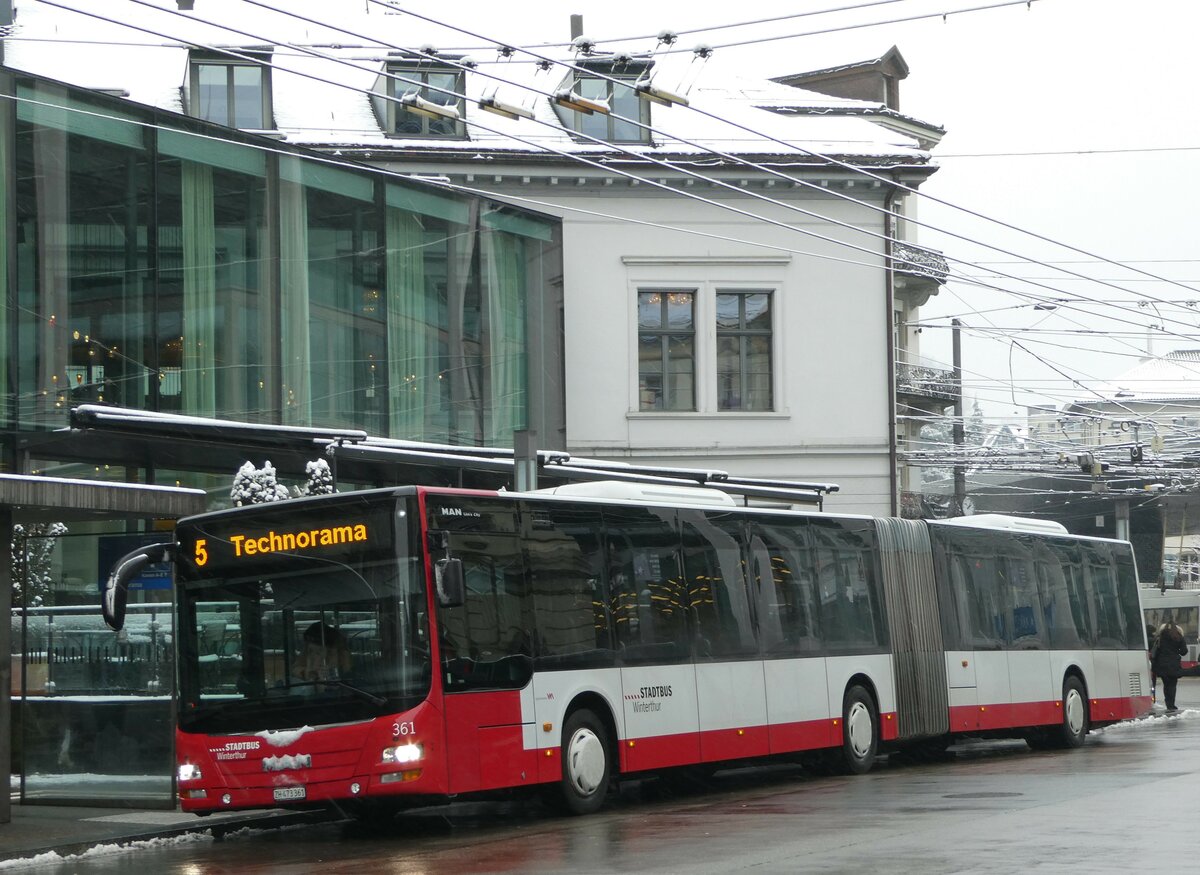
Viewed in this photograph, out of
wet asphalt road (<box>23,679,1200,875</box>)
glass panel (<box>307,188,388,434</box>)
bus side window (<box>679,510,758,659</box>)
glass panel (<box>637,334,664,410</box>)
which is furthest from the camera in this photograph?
glass panel (<box>637,334,664,410</box>)

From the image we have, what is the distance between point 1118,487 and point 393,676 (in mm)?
56293

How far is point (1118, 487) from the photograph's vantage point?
216 feet

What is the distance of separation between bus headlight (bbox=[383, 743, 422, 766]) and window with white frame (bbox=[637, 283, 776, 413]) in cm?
1924

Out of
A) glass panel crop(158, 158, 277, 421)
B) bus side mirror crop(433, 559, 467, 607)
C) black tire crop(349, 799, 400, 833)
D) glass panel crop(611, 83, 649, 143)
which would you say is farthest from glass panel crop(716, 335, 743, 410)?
bus side mirror crop(433, 559, 467, 607)

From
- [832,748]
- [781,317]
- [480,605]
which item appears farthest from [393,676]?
[781,317]

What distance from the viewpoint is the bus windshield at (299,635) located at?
45.1 feet

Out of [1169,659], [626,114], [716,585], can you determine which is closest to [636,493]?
[716,585]

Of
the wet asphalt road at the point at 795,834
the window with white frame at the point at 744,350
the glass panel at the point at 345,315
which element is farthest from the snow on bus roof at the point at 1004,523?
the window with white frame at the point at 744,350

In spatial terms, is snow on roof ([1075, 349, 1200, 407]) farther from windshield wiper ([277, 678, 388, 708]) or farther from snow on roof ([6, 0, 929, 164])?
windshield wiper ([277, 678, 388, 708])

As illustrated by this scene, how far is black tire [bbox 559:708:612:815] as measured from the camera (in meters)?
15.4

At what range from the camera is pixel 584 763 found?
15.6 meters

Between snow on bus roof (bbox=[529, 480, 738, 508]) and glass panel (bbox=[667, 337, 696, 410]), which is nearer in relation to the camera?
snow on bus roof (bbox=[529, 480, 738, 508])

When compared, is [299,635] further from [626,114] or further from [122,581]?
[626,114]

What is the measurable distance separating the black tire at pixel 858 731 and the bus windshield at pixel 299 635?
25.1 feet
